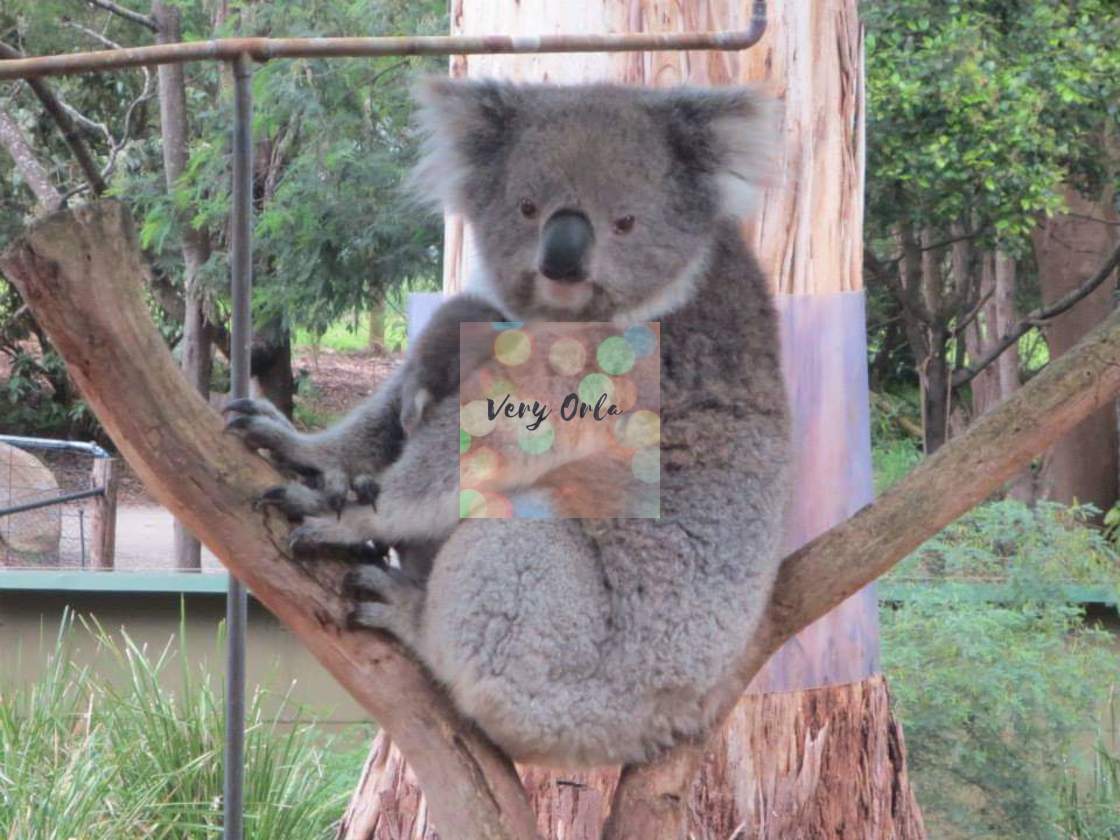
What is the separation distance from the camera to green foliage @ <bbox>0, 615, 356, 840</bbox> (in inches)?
130

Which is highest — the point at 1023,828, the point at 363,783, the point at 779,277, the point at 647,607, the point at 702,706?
the point at 779,277

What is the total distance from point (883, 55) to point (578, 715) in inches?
179

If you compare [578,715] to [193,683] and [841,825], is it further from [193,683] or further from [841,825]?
[193,683]

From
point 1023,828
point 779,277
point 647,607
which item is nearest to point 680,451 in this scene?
point 647,607

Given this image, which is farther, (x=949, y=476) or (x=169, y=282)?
(x=169, y=282)

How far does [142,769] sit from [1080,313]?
6372 mm

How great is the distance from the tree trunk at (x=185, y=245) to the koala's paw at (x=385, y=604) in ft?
17.2

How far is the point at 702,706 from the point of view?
2137 mm

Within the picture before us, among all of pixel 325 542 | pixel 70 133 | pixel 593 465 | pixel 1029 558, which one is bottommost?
pixel 1029 558

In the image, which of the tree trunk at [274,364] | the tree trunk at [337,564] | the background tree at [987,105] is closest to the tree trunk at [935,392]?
the background tree at [987,105]

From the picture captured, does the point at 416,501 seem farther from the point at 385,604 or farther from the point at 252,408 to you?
the point at 252,408

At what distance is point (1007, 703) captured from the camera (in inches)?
150

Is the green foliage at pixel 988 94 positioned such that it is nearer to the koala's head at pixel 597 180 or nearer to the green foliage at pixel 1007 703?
the green foliage at pixel 1007 703

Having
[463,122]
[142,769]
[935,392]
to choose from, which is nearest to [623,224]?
[463,122]
